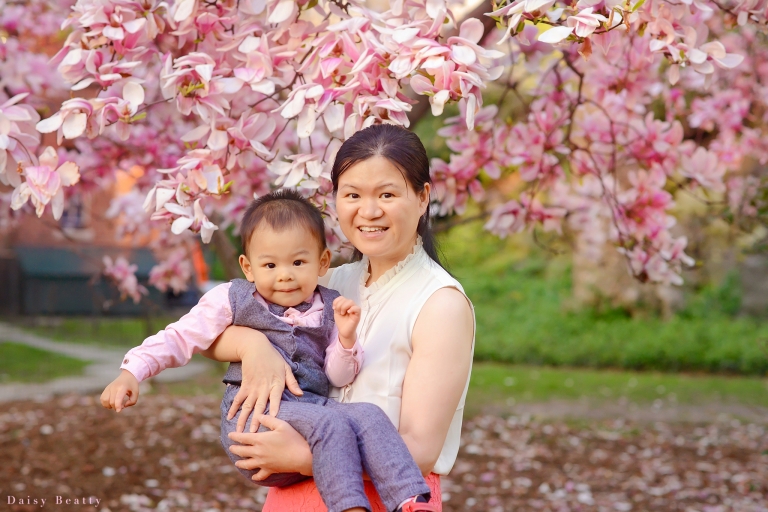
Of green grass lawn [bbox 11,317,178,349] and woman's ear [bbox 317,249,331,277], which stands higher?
woman's ear [bbox 317,249,331,277]

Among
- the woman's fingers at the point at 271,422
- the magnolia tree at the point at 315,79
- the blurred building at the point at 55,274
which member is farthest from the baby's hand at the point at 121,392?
the blurred building at the point at 55,274

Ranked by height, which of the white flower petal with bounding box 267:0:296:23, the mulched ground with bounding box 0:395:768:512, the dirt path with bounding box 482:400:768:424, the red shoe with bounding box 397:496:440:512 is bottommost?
the dirt path with bounding box 482:400:768:424

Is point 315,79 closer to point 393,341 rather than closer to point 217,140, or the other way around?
point 217,140

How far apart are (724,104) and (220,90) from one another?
3890 mm

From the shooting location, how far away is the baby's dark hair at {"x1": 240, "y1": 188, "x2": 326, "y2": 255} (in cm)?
184

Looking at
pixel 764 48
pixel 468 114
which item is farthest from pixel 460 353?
pixel 764 48

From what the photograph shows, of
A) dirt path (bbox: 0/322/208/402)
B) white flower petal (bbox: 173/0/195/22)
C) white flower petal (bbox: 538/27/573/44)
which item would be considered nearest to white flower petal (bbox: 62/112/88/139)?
white flower petal (bbox: 173/0/195/22)

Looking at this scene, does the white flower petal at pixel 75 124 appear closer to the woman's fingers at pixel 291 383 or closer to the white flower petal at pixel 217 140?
the white flower petal at pixel 217 140

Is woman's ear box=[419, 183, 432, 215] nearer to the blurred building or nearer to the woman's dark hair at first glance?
the woman's dark hair

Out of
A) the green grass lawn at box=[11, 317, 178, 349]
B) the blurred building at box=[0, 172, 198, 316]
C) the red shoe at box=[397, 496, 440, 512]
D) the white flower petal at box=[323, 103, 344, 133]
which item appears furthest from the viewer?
the blurred building at box=[0, 172, 198, 316]

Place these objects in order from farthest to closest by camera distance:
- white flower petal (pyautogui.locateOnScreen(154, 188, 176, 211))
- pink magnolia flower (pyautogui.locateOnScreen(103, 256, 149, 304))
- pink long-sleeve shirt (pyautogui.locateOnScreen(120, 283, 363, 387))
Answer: pink magnolia flower (pyautogui.locateOnScreen(103, 256, 149, 304))
white flower petal (pyautogui.locateOnScreen(154, 188, 176, 211))
pink long-sleeve shirt (pyautogui.locateOnScreen(120, 283, 363, 387))

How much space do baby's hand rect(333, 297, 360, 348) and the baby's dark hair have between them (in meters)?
0.23

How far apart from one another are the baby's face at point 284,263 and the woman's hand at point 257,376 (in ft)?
0.38

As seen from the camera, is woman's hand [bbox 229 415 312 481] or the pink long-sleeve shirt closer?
woman's hand [bbox 229 415 312 481]
